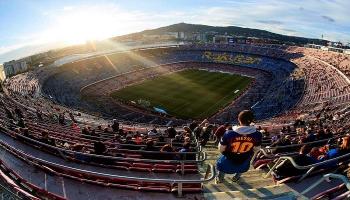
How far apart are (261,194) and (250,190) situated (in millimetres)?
333

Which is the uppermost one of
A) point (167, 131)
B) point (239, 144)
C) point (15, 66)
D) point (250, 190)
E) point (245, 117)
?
point (245, 117)

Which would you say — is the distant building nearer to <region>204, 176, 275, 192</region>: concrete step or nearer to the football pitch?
the football pitch

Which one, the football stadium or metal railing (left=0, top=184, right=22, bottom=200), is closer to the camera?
metal railing (left=0, top=184, right=22, bottom=200)

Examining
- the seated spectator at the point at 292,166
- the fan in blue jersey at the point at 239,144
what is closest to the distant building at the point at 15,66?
the fan in blue jersey at the point at 239,144

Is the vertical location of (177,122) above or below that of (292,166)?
below

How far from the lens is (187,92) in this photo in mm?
50312

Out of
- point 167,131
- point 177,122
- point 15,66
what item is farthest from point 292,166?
point 15,66

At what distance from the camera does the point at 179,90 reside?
51.4 m

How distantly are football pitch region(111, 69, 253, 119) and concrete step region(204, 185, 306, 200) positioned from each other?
3207 centimetres

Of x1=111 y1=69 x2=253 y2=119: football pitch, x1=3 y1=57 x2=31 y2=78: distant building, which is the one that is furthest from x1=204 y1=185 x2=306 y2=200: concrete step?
x1=3 y1=57 x2=31 y2=78: distant building

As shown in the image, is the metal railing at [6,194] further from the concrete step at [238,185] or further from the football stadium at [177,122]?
the concrete step at [238,185]

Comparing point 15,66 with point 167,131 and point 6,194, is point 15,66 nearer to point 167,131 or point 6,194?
point 167,131

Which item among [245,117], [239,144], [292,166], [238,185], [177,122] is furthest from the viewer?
[177,122]

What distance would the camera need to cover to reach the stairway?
645 cm
